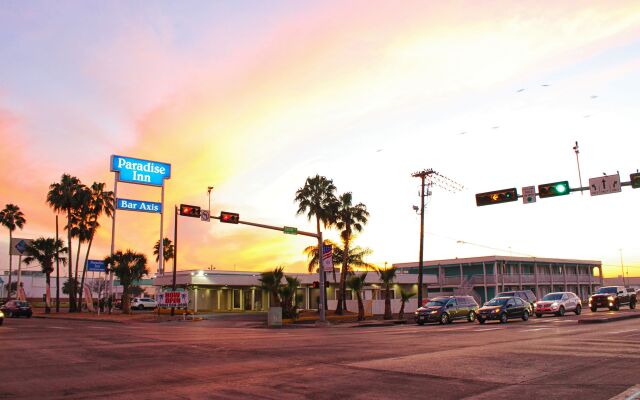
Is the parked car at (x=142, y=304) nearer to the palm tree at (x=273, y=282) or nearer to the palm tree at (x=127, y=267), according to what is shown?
the palm tree at (x=127, y=267)

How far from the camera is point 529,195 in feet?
86.8

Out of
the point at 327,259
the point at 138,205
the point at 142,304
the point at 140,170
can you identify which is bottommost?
the point at 142,304

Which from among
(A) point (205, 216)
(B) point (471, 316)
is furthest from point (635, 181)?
(A) point (205, 216)

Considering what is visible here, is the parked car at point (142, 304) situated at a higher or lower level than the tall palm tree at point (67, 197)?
lower

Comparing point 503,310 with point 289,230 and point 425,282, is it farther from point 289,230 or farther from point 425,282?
point 425,282

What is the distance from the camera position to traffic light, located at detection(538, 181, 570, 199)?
25328 mm

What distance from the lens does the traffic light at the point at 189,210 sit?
3118 cm

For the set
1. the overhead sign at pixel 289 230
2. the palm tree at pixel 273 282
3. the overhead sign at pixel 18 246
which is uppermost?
the overhead sign at pixel 18 246

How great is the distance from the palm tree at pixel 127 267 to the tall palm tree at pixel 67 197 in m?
11.5

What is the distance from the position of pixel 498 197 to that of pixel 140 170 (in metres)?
37.3

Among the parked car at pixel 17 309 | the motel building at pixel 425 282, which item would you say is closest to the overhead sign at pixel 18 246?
the motel building at pixel 425 282

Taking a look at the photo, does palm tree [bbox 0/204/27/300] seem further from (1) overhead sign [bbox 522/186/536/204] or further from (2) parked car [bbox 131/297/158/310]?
(1) overhead sign [bbox 522/186/536/204]

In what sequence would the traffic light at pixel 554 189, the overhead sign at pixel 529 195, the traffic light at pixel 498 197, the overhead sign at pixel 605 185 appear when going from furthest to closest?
the traffic light at pixel 498 197, the overhead sign at pixel 529 195, the traffic light at pixel 554 189, the overhead sign at pixel 605 185

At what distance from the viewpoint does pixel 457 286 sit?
7100 centimetres
